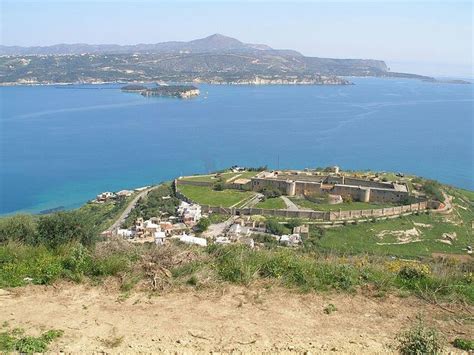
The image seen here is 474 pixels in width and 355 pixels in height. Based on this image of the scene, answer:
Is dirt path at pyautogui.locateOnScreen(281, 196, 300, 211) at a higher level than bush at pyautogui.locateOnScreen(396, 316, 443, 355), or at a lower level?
lower

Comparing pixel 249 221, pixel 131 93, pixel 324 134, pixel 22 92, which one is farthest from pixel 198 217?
pixel 22 92

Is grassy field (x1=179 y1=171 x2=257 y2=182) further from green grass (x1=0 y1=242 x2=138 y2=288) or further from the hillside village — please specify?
green grass (x1=0 y1=242 x2=138 y2=288)

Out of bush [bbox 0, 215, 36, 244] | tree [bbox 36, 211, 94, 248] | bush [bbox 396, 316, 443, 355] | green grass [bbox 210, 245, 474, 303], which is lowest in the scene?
bush [bbox 0, 215, 36, 244]

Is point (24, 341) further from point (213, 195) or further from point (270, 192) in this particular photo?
point (270, 192)

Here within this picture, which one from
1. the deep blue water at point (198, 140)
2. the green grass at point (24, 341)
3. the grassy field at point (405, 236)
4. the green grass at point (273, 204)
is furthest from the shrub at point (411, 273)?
the deep blue water at point (198, 140)

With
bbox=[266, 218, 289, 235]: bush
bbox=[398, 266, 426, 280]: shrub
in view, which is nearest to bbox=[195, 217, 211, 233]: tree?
bbox=[266, 218, 289, 235]: bush

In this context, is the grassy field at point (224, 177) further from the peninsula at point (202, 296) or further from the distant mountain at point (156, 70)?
the distant mountain at point (156, 70)

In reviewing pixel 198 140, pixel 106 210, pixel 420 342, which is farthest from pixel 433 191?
pixel 198 140
